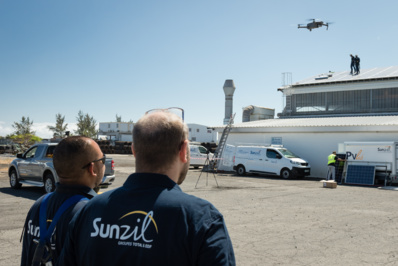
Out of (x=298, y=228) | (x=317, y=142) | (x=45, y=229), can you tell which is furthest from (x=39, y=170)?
(x=317, y=142)

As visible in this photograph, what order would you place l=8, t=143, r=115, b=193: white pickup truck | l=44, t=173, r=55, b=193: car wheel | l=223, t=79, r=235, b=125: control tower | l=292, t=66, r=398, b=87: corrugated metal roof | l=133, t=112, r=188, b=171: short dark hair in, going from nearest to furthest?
1. l=133, t=112, r=188, b=171: short dark hair
2. l=44, t=173, r=55, b=193: car wheel
3. l=8, t=143, r=115, b=193: white pickup truck
4. l=292, t=66, r=398, b=87: corrugated metal roof
5. l=223, t=79, r=235, b=125: control tower

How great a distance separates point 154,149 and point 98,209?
0.38 metres

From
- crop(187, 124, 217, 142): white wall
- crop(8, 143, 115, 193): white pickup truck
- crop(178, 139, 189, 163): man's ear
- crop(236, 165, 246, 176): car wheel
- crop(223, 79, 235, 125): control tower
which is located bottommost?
crop(236, 165, 246, 176): car wheel

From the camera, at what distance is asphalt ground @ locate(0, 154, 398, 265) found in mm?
6254

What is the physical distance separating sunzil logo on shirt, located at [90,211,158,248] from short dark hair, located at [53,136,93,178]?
1.14m

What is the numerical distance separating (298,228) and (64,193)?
672cm

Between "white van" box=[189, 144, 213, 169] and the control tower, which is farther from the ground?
the control tower

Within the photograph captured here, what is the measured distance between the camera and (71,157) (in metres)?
2.78

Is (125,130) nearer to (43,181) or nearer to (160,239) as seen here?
(43,181)

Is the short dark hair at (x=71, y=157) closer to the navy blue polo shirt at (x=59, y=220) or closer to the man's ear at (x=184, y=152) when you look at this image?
the navy blue polo shirt at (x=59, y=220)

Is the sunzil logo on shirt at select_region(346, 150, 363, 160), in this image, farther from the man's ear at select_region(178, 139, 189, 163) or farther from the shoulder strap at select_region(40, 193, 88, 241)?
the man's ear at select_region(178, 139, 189, 163)

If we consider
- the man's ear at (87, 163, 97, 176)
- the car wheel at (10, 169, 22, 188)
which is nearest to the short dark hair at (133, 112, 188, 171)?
the man's ear at (87, 163, 97, 176)

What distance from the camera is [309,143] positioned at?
86.1ft

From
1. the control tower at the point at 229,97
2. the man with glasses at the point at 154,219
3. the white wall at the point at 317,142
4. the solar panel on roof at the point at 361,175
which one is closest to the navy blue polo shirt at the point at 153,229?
the man with glasses at the point at 154,219
